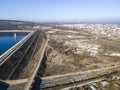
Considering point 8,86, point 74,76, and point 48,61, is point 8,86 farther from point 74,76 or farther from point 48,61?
point 48,61

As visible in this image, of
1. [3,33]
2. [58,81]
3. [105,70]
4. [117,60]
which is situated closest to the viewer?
[58,81]

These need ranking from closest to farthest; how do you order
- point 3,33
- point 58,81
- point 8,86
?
1. point 8,86
2. point 58,81
3. point 3,33

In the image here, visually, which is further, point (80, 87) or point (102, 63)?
point (102, 63)

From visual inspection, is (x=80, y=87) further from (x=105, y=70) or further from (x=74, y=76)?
(x=105, y=70)

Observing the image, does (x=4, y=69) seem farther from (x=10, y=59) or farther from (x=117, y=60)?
(x=117, y=60)

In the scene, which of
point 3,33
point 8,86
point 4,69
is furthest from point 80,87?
point 3,33

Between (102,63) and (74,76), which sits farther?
(102,63)

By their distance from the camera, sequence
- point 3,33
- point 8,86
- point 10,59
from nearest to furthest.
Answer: point 8,86 → point 10,59 → point 3,33

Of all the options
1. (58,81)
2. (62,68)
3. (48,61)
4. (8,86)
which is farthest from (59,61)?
(8,86)

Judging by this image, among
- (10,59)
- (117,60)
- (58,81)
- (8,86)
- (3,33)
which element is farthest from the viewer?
(3,33)
